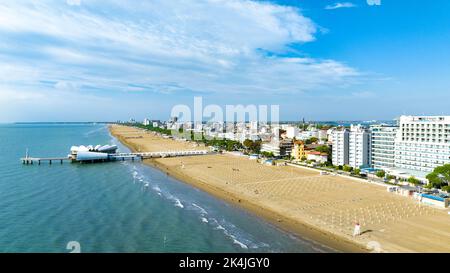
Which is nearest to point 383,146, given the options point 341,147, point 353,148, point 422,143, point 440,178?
point 353,148

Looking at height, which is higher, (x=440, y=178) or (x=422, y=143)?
(x=422, y=143)

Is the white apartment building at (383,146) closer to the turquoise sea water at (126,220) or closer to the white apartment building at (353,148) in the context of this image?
the white apartment building at (353,148)

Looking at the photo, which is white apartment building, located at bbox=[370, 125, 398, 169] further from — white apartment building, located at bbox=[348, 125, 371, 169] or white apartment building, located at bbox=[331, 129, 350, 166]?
white apartment building, located at bbox=[331, 129, 350, 166]

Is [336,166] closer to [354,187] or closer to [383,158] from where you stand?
[383,158]

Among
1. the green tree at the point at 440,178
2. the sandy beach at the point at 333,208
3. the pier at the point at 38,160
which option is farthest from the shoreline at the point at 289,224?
the pier at the point at 38,160

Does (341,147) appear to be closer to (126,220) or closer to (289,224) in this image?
(289,224)
